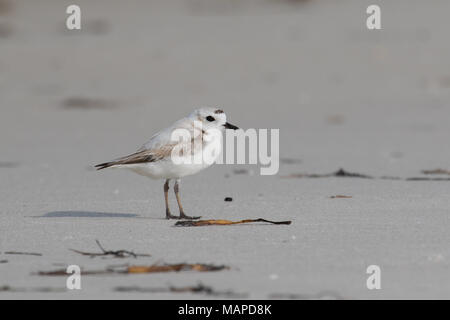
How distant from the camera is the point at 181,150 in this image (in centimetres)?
641

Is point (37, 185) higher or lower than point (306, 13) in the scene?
lower

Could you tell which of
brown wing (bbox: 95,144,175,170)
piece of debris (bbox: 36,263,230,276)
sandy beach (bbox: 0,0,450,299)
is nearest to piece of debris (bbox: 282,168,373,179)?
sandy beach (bbox: 0,0,450,299)

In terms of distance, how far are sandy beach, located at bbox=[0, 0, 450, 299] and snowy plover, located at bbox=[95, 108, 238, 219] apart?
0.99ft

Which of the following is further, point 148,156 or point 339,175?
point 339,175

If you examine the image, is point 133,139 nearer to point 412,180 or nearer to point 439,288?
point 412,180

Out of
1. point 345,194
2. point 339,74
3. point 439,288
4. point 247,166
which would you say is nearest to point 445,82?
point 339,74

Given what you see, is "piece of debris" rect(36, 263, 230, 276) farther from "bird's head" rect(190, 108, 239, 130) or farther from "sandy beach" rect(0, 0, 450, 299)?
"bird's head" rect(190, 108, 239, 130)

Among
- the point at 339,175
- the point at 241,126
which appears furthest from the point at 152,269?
the point at 241,126

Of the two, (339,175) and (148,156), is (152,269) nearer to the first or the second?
(148,156)

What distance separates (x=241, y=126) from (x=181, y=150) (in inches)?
210

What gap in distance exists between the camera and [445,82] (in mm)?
13523

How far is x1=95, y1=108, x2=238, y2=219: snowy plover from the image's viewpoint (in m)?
6.41
